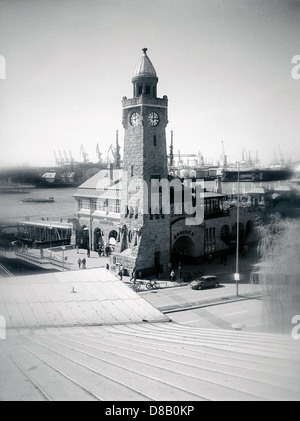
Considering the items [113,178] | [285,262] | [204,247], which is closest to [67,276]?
[285,262]

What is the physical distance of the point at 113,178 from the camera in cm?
3841

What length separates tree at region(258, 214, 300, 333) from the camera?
15.9 m

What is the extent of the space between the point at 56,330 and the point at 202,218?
79.7 ft

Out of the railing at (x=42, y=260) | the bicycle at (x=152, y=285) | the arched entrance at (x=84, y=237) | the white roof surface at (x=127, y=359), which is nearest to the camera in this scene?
the white roof surface at (x=127, y=359)

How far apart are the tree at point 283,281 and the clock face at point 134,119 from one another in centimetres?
1422

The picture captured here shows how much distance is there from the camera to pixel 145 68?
29125mm

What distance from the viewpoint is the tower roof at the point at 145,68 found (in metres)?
29.0

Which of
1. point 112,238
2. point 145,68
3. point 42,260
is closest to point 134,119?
point 145,68

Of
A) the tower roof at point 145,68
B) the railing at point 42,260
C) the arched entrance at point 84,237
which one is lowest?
the railing at point 42,260

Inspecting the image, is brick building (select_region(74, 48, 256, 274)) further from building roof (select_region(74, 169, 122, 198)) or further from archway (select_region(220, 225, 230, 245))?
building roof (select_region(74, 169, 122, 198))

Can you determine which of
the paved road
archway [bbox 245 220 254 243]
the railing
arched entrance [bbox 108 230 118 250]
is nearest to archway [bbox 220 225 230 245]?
archway [bbox 245 220 254 243]

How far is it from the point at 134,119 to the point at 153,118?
1.45 m

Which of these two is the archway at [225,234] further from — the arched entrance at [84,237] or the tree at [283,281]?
the tree at [283,281]

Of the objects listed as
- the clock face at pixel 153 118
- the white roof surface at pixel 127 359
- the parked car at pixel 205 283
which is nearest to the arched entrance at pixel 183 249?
the parked car at pixel 205 283
